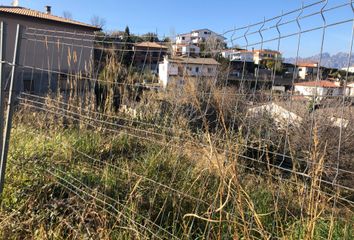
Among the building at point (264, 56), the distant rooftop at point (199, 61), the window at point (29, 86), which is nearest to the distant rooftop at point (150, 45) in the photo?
the distant rooftop at point (199, 61)

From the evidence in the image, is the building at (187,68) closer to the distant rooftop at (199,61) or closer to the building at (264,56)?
the distant rooftop at (199,61)

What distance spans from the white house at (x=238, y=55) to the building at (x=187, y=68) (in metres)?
0.28

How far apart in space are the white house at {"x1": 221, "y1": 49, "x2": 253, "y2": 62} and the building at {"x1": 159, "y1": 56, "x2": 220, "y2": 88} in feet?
0.91

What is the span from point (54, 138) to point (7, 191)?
1344mm

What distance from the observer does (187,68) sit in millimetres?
3268

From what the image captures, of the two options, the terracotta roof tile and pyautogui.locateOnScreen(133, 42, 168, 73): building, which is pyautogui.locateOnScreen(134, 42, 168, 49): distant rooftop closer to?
pyautogui.locateOnScreen(133, 42, 168, 73): building

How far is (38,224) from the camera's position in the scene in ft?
10.2

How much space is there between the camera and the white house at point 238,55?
2635 millimetres

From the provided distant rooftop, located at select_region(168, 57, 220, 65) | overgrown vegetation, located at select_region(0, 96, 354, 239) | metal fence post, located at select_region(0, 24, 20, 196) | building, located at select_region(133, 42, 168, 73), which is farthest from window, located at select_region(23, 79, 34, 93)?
distant rooftop, located at select_region(168, 57, 220, 65)

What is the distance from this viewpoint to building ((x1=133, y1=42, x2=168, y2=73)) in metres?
3.55

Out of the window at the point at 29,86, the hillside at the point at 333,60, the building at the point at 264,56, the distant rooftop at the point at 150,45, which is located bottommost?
the window at the point at 29,86

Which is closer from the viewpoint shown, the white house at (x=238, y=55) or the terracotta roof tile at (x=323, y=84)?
the white house at (x=238, y=55)

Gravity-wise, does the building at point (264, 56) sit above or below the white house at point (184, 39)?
below

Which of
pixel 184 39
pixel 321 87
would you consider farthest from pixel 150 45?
pixel 321 87
